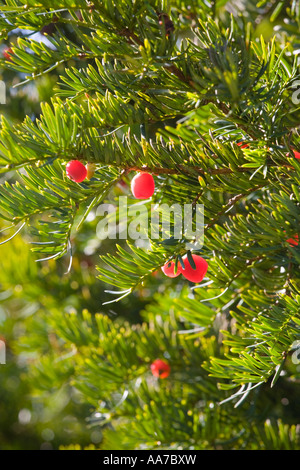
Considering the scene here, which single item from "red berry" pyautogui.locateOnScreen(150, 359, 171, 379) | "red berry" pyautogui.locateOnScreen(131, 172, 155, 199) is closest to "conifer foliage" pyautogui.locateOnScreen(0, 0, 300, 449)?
"red berry" pyautogui.locateOnScreen(131, 172, 155, 199)

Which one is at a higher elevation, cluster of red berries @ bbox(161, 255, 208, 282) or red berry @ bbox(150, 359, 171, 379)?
cluster of red berries @ bbox(161, 255, 208, 282)

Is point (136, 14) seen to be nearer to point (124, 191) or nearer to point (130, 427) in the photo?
point (124, 191)

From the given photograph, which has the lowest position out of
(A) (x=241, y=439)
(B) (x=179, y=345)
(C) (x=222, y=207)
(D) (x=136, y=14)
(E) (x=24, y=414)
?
(E) (x=24, y=414)

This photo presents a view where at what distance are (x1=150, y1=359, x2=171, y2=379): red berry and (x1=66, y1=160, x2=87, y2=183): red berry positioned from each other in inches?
12.8

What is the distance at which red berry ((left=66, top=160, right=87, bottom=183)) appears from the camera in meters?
0.30

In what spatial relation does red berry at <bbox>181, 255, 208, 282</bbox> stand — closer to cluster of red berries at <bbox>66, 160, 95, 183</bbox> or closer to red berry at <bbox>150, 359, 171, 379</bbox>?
cluster of red berries at <bbox>66, 160, 95, 183</bbox>

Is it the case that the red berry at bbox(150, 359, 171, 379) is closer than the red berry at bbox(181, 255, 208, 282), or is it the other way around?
the red berry at bbox(181, 255, 208, 282)

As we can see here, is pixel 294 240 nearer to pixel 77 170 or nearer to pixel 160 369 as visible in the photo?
pixel 77 170

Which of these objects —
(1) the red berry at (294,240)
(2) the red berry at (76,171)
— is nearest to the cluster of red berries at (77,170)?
(2) the red berry at (76,171)

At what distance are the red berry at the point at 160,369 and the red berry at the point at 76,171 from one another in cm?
33
